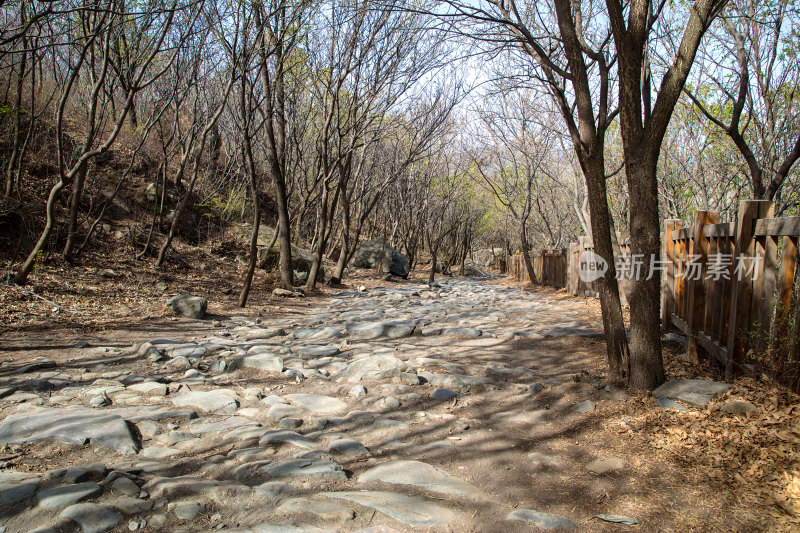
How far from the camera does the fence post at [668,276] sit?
635 cm

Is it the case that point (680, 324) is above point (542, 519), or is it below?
above

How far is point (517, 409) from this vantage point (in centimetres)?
414

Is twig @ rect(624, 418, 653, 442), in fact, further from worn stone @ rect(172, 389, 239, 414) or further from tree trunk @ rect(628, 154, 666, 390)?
worn stone @ rect(172, 389, 239, 414)

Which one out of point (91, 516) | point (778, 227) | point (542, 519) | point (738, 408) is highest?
point (778, 227)

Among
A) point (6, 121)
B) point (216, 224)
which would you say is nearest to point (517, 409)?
point (6, 121)

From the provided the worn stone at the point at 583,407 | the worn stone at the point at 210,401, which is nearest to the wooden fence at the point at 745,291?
the worn stone at the point at 583,407

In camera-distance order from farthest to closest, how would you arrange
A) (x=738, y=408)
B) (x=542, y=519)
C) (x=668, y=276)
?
(x=668, y=276), (x=738, y=408), (x=542, y=519)

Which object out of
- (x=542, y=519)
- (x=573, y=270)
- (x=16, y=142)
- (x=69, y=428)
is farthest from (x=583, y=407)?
(x=16, y=142)

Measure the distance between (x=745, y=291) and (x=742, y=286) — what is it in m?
0.06

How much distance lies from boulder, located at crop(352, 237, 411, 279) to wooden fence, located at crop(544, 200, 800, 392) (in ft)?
52.2

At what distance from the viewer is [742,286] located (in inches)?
157

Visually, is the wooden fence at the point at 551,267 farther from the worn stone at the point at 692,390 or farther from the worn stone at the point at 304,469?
the worn stone at the point at 304,469

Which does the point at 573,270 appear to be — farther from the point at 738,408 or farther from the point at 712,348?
the point at 738,408

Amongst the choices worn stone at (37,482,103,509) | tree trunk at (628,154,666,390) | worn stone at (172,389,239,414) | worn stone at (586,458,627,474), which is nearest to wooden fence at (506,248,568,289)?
tree trunk at (628,154,666,390)
